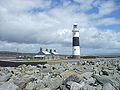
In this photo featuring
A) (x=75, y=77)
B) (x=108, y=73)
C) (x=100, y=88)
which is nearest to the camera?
(x=100, y=88)

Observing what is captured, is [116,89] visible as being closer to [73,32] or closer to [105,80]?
[105,80]

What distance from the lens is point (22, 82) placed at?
685 centimetres

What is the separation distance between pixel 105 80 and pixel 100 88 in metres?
0.84

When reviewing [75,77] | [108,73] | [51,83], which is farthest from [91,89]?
[108,73]

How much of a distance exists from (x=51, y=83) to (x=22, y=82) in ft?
4.00

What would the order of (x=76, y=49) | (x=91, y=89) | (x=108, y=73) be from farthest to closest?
(x=76, y=49) → (x=108, y=73) → (x=91, y=89)

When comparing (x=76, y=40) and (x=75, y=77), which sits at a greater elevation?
(x=76, y=40)

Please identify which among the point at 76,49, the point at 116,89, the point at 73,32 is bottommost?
the point at 116,89

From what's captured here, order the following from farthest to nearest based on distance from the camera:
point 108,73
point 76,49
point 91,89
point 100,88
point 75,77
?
point 76,49 → point 108,73 → point 75,77 → point 100,88 → point 91,89

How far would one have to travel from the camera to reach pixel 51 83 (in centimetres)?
645

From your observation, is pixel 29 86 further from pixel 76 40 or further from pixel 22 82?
pixel 76 40

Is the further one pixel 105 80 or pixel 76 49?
pixel 76 49

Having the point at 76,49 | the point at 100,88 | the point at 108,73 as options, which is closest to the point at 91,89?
the point at 100,88

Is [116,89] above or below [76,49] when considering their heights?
below
